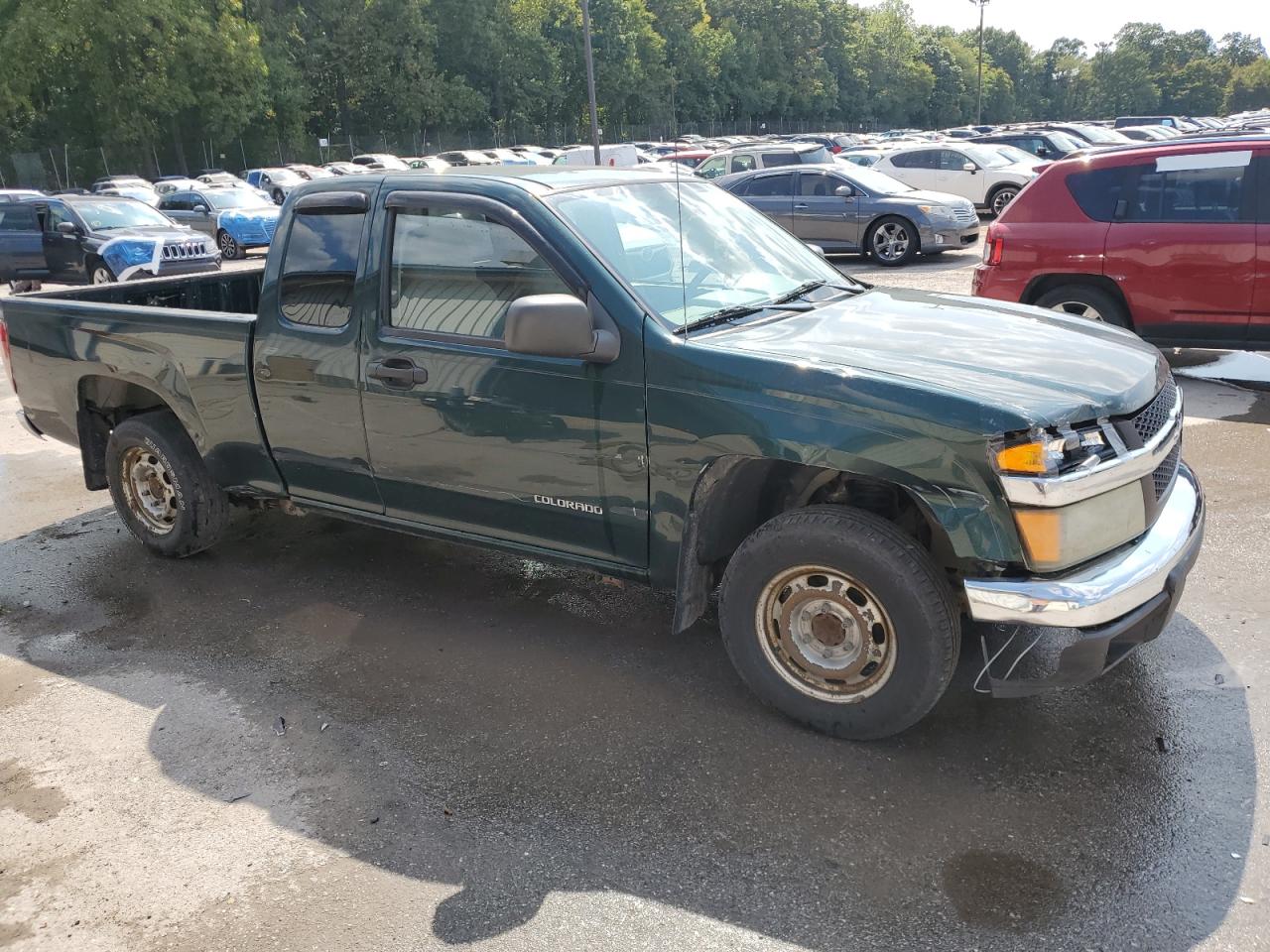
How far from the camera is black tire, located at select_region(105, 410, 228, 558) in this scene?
538cm

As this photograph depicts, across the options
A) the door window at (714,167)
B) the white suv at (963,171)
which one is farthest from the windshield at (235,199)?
the white suv at (963,171)

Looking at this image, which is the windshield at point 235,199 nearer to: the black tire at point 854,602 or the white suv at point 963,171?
the white suv at point 963,171

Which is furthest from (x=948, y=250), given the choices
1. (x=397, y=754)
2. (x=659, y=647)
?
(x=397, y=754)

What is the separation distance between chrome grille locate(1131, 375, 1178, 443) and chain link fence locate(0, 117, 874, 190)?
3783 centimetres

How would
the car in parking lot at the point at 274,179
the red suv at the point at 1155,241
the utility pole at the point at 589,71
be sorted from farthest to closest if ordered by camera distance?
the car in parking lot at the point at 274,179 → the red suv at the point at 1155,241 → the utility pole at the point at 589,71

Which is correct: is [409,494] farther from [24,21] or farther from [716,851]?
[24,21]

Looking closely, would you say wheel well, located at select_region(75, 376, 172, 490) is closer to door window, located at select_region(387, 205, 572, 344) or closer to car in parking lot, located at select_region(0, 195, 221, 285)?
door window, located at select_region(387, 205, 572, 344)

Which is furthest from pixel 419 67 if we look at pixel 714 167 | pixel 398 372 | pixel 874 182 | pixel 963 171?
pixel 398 372

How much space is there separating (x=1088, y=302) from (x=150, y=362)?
259 inches

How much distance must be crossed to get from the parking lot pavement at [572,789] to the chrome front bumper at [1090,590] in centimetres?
58

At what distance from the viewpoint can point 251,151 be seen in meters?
51.1

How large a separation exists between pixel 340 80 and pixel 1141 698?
188ft

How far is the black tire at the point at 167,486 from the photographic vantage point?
5.38 meters

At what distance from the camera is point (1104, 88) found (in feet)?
412
